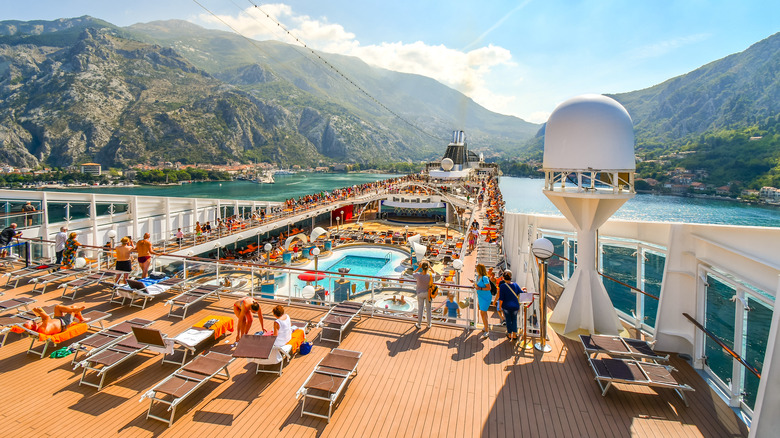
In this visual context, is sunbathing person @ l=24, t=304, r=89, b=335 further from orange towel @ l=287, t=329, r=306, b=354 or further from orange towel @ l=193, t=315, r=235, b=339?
orange towel @ l=287, t=329, r=306, b=354

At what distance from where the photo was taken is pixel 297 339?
4391 millimetres

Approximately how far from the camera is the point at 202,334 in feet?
14.3

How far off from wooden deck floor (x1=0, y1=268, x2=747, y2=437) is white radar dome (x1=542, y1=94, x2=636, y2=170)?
2529 millimetres

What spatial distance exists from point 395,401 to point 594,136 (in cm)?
415

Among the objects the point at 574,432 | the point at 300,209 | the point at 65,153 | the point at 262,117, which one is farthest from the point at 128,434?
the point at 262,117

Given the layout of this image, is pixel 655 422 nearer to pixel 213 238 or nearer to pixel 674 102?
pixel 213 238

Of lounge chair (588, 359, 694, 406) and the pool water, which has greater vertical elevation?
lounge chair (588, 359, 694, 406)

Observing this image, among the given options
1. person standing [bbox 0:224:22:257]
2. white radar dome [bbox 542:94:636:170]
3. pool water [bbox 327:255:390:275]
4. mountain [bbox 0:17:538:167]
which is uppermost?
mountain [bbox 0:17:538:167]

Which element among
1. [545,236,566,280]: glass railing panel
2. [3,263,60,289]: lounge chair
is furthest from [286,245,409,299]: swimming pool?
[3,263,60,289]: lounge chair

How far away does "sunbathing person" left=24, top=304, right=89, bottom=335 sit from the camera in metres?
4.31

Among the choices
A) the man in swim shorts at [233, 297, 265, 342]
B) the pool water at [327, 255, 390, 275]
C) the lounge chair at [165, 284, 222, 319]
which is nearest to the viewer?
the man in swim shorts at [233, 297, 265, 342]

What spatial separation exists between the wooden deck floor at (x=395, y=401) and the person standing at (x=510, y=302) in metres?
0.31

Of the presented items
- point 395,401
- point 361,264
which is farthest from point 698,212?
point 395,401

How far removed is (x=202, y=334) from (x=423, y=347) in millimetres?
2741
